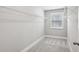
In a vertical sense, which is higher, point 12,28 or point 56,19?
point 56,19

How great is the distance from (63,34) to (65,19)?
15.0 inches

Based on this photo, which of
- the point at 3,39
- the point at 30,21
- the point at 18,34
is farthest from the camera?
the point at 30,21

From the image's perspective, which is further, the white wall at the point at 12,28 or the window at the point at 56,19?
the window at the point at 56,19

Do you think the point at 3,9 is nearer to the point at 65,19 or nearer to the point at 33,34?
the point at 33,34

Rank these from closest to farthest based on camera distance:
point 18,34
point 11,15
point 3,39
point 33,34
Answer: point 3,39 < point 11,15 < point 18,34 < point 33,34

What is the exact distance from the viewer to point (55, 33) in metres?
1.89

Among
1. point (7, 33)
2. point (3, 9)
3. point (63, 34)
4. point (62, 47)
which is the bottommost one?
point (62, 47)

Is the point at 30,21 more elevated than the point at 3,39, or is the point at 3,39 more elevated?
the point at 30,21

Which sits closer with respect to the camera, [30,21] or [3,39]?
[3,39]

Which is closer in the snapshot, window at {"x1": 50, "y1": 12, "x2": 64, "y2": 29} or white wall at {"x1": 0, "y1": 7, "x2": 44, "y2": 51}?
white wall at {"x1": 0, "y1": 7, "x2": 44, "y2": 51}

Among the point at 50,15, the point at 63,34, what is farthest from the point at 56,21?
the point at 63,34

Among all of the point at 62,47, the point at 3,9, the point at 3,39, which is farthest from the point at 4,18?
the point at 62,47

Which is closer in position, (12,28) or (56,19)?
(12,28)
